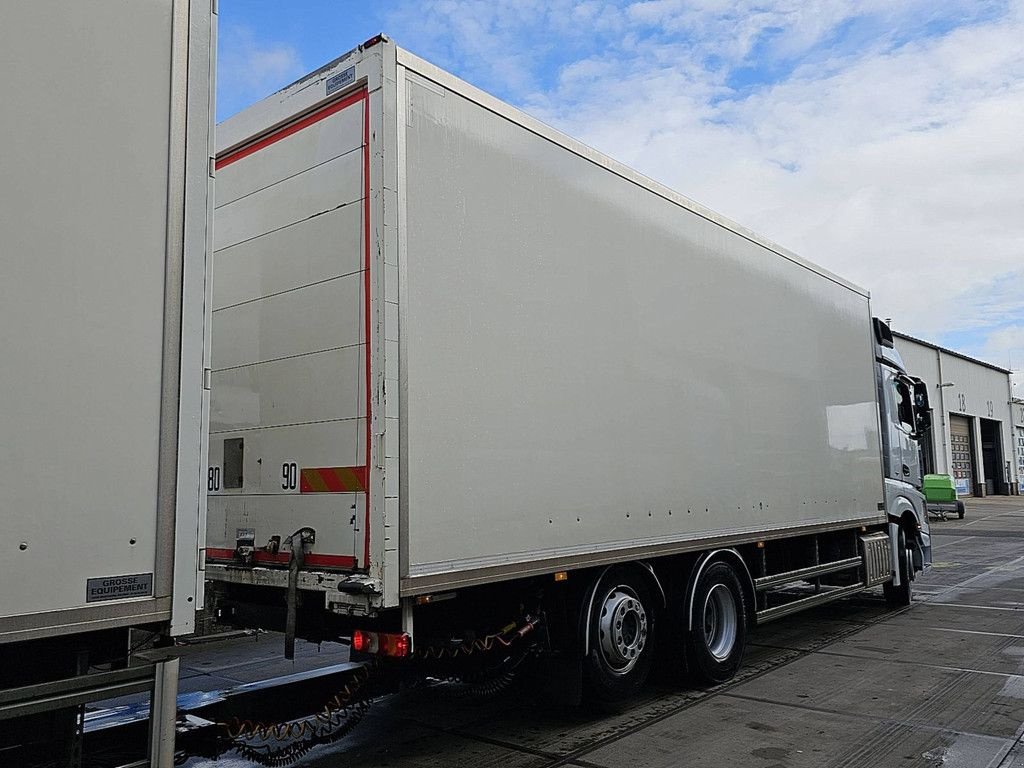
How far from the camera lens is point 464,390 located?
15.1ft

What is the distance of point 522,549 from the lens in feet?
16.0

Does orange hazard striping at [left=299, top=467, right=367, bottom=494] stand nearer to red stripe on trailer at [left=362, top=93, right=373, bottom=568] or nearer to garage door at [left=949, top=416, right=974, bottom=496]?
red stripe on trailer at [left=362, top=93, right=373, bottom=568]

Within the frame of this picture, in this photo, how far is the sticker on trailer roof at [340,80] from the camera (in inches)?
177

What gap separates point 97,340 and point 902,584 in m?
10.8

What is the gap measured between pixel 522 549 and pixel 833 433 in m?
5.38

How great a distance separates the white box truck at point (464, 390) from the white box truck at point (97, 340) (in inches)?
50.8

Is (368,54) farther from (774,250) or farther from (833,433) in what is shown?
(833,433)

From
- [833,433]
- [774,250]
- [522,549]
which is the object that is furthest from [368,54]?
[833,433]

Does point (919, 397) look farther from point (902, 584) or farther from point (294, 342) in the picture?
point (294, 342)

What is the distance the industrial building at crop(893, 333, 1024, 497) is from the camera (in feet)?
134

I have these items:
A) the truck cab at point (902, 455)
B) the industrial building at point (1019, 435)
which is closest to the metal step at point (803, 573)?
the truck cab at point (902, 455)

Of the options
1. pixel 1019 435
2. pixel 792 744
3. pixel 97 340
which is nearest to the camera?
pixel 97 340

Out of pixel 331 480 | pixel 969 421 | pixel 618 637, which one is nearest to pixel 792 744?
pixel 618 637

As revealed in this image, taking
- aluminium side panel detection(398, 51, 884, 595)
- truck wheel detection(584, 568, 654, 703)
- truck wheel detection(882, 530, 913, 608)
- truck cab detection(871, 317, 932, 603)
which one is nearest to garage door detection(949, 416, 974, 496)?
truck cab detection(871, 317, 932, 603)
